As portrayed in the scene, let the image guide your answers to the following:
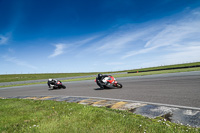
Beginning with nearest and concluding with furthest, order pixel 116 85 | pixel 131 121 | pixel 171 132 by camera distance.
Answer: pixel 171 132
pixel 131 121
pixel 116 85

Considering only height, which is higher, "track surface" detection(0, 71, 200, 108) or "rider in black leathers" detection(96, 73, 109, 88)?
"rider in black leathers" detection(96, 73, 109, 88)

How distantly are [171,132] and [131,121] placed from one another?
100cm

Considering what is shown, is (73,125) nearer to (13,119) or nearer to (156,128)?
(156,128)

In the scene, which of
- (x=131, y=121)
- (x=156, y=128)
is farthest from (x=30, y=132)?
(x=156, y=128)

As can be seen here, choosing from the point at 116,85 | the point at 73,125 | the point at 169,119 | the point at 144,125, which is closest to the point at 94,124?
the point at 73,125

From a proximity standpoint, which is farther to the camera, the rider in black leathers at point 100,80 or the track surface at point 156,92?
the rider in black leathers at point 100,80

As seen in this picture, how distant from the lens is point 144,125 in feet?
11.3

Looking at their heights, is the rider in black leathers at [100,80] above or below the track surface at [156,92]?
above

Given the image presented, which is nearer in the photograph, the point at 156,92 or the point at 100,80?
the point at 156,92

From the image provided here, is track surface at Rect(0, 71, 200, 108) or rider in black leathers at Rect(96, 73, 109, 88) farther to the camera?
rider in black leathers at Rect(96, 73, 109, 88)

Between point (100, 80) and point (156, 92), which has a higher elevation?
point (100, 80)

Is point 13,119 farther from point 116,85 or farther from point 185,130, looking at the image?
point 116,85

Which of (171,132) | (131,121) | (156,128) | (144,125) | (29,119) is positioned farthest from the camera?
(29,119)

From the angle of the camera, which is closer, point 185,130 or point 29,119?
point 185,130
